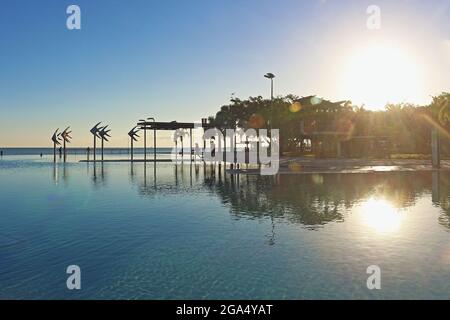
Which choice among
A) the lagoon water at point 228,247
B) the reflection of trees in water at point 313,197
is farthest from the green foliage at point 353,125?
the lagoon water at point 228,247

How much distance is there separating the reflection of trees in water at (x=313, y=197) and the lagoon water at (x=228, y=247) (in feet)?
0.28

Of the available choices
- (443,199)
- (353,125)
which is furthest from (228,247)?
(353,125)

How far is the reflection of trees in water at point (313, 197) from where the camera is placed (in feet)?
46.3

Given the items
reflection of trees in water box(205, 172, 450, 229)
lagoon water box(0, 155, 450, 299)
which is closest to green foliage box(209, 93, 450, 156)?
reflection of trees in water box(205, 172, 450, 229)

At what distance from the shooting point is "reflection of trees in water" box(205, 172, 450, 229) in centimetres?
1410

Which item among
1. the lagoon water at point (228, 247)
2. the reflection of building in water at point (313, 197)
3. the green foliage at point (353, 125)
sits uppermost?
the green foliage at point (353, 125)

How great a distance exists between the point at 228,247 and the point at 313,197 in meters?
9.72

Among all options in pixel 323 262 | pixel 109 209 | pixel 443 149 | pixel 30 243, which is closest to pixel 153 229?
pixel 30 243

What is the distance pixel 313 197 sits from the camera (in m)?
18.5

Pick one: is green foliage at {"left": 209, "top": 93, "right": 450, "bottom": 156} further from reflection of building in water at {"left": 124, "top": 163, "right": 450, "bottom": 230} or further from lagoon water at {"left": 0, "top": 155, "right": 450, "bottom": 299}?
lagoon water at {"left": 0, "top": 155, "right": 450, "bottom": 299}

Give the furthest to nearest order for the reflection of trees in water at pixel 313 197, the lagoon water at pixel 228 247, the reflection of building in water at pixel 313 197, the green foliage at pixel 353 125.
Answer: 1. the green foliage at pixel 353 125
2. the reflection of trees in water at pixel 313 197
3. the reflection of building in water at pixel 313 197
4. the lagoon water at pixel 228 247

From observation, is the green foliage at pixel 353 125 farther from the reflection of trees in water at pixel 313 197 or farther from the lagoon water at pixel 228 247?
the lagoon water at pixel 228 247
